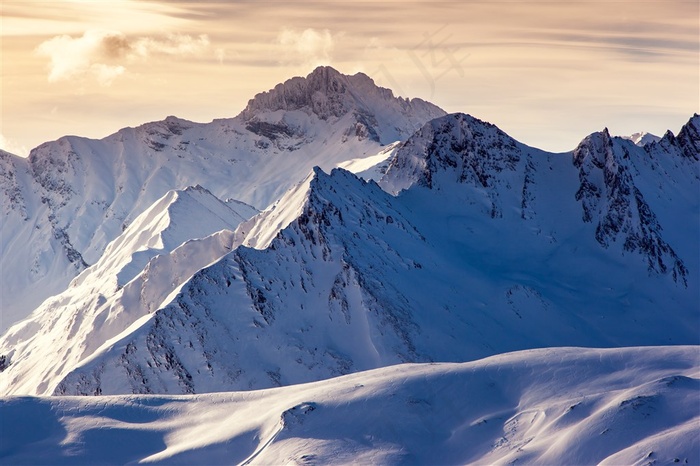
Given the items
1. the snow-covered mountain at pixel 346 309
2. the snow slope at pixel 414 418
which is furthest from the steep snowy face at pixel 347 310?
the snow slope at pixel 414 418

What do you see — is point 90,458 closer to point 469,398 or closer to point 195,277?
point 469,398

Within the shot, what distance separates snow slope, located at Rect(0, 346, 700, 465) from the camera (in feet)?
299

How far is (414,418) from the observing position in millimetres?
100438

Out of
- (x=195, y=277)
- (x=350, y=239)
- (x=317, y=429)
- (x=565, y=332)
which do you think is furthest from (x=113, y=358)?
Result: (x=565, y=332)

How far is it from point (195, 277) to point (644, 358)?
74928mm

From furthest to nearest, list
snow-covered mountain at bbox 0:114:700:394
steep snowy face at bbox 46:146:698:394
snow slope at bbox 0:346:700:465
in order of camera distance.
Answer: snow-covered mountain at bbox 0:114:700:394 → steep snowy face at bbox 46:146:698:394 → snow slope at bbox 0:346:700:465

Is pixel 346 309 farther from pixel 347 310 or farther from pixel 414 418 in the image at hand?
pixel 414 418

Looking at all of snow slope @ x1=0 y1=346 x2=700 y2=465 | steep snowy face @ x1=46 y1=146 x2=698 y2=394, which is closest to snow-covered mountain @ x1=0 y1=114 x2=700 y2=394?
steep snowy face @ x1=46 y1=146 x2=698 y2=394

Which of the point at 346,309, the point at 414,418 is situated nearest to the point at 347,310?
the point at 346,309

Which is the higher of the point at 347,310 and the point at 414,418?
the point at 347,310

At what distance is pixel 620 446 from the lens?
88.3 m

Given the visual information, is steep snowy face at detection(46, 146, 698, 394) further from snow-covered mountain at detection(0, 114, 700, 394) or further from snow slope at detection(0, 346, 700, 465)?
snow slope at detection(0, 346, 700, 465)

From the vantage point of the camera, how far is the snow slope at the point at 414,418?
91.2 m

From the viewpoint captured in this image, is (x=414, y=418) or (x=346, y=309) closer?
(x=414, y=418)
